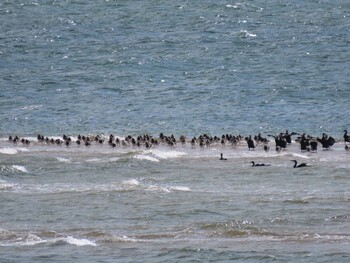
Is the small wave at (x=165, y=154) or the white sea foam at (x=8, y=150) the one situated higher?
the white sea foam at (x=8, y=150)

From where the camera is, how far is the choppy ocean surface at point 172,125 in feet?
128

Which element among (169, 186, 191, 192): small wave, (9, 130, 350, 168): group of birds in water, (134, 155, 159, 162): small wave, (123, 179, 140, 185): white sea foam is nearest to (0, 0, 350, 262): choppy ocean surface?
(123, 179, 140, 185): white sea foam

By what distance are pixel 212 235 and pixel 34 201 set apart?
31.0ft

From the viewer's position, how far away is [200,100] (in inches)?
3583

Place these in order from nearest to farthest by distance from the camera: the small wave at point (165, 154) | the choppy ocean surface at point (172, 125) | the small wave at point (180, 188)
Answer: the choppy ocean surface at point (172, 125) → the small wave at point (180, 188) → the small wave at point (165, 154)

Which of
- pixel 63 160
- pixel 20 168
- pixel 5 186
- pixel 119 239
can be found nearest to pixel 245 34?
pixel 63 160

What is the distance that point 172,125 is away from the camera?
80.8 m

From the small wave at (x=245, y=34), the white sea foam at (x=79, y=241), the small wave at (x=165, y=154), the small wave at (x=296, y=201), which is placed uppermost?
the small wave at (x=245, y=34)

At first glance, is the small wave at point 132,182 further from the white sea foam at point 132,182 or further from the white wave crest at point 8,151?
the white wave crest at point 8,151

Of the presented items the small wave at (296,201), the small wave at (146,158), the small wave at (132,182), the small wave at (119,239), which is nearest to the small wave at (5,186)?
the small wave at (132,182)

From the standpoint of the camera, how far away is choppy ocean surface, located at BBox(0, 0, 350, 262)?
38875 millimetres

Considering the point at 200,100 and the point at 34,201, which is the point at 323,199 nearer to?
the point at 34,201

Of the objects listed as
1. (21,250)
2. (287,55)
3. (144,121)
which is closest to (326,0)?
(287,55)

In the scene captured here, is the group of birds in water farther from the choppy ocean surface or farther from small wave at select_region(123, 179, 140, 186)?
small wave at select_region(123, 179, 140, 186)
